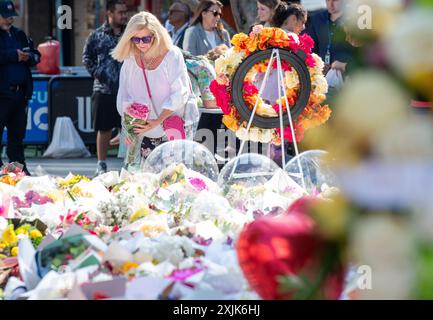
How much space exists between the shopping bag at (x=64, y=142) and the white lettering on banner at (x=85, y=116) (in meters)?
0.18

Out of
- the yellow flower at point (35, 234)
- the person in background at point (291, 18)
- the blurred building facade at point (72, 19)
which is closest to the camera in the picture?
the yellow flower at point (35, 234)

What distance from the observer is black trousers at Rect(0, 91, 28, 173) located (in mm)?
9211

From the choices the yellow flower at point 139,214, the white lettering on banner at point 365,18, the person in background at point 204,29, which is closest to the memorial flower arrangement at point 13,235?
the yellow flower at point 139,214

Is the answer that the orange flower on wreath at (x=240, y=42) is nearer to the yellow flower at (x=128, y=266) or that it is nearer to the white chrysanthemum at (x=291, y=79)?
the white chrysanthemum at (x=291, y=79)

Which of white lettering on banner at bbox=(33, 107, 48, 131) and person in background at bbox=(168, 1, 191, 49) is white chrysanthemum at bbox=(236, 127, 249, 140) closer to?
person in background at bbox=(168, 1, 191, 49)

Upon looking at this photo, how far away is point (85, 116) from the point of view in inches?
457

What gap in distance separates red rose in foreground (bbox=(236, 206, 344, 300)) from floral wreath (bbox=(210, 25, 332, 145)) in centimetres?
436

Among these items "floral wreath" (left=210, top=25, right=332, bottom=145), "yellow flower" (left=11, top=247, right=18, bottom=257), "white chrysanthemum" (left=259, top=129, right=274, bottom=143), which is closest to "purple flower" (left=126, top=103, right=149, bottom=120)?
"floral wreath" (left=210, top=25, right=332, bottom=145)

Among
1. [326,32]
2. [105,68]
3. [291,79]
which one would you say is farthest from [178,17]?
[291,79]

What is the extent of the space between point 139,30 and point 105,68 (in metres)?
2.03

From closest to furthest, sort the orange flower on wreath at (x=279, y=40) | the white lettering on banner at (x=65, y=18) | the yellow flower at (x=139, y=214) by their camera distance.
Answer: the yellow flower at (x=139, y=214) < the orange flower on wreath at (x=279, y=40) < the white lettering on banner at (x=65, y=18)

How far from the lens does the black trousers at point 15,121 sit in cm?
921

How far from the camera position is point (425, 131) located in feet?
4.83
